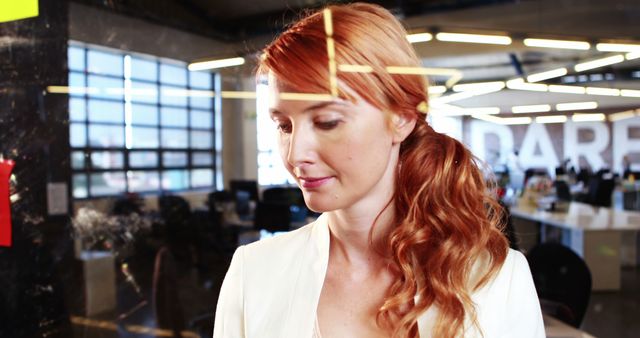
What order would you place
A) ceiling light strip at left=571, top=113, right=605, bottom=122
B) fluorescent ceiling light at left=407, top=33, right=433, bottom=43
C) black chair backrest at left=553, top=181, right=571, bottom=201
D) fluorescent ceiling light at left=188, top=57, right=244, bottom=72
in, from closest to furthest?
fluorescent ceiling light at left=407, top=33, right=433, bottom=43 → fluorescent ceiling light at left=188, top=57, right=244, bottom=72 → ceiling light strip at left=571, top=113, right=605, bottom=122 → black chair backrest at left=553, top=181, right=571, bottom=201

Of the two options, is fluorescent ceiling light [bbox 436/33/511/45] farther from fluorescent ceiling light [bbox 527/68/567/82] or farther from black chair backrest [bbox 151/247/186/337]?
black chair backrest [bbox 151/247/186/337]

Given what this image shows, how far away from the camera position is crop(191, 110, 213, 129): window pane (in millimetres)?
1775

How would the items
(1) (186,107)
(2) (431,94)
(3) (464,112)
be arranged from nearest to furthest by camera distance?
(2) (431,94), (3) (464,112), (1) (186,107)

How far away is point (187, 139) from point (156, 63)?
0.89 feet

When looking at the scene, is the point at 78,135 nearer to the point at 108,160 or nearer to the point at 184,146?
the point at 108,160

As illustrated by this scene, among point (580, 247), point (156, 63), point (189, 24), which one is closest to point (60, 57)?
point (156, 63)

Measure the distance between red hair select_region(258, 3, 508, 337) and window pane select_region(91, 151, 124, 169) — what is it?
1154 mm

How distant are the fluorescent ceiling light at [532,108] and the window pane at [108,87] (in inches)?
50.2

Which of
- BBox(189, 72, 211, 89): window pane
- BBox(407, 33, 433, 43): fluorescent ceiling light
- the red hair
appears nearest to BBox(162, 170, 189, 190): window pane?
BBox(189, 72, 211, 89): window pane

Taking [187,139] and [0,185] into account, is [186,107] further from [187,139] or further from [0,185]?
[0,185]

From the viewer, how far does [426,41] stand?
150cm

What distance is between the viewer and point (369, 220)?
936 millimetres

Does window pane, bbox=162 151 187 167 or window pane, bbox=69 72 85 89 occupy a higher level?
window pane, bbox=69 72 85 89

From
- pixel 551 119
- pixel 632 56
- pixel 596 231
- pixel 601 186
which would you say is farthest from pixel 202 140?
pixel 596 231
